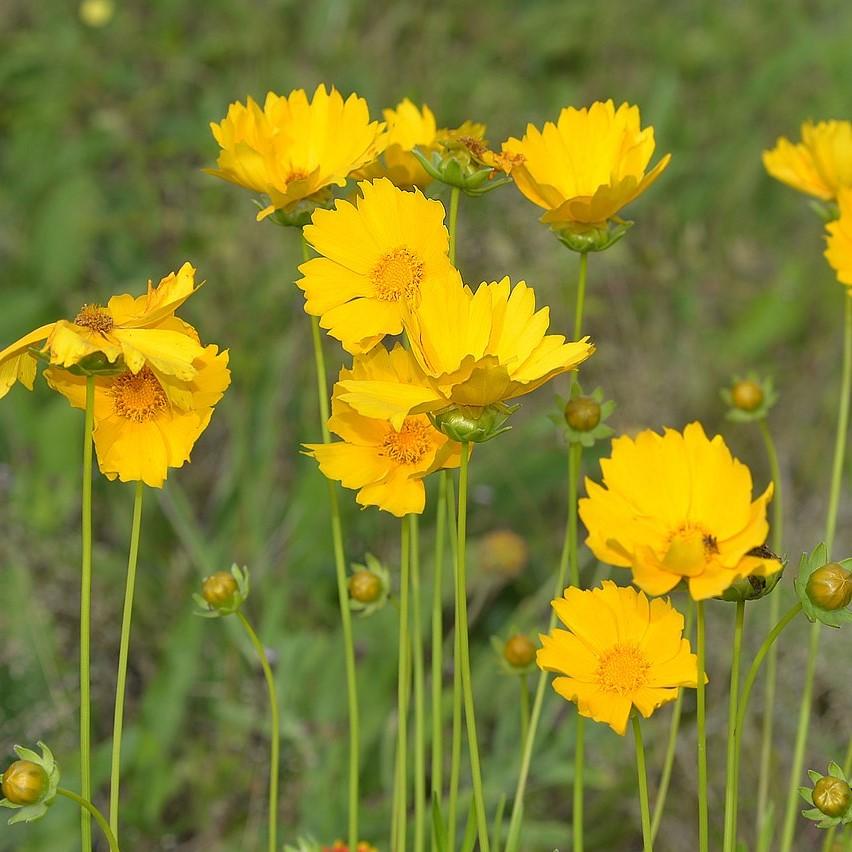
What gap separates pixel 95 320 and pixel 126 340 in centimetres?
2

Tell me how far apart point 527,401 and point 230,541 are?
1.64 feet

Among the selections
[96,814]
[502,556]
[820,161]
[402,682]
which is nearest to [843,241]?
[820,161]

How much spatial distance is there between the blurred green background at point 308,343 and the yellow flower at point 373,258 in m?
0.41

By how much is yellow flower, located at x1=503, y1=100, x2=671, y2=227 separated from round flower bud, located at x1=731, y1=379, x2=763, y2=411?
0.23 metres

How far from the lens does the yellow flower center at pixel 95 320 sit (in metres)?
0.58

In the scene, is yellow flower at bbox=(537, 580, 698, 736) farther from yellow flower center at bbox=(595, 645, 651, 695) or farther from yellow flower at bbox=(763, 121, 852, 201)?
yellow flower at bbox=(763, 121, 852, 201)

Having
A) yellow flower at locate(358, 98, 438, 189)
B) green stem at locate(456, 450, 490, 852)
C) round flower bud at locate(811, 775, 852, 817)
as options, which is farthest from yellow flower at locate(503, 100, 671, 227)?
round flower bud at locate(811, 775, 852, 817)

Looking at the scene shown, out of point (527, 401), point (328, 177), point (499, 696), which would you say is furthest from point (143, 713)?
point (328, 177)

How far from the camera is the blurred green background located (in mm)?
1325

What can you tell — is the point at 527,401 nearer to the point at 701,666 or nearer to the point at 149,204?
the point at 149,204

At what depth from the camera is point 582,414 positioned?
72 cm

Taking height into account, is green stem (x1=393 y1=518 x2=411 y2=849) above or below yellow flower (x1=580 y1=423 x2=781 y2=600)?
below

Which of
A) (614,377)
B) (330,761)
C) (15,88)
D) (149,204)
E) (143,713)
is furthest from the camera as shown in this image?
(15,88)

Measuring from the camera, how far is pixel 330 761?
1.24 metres
